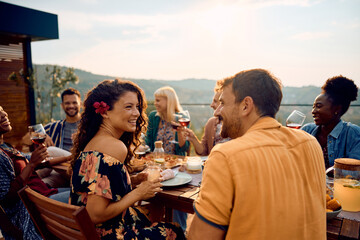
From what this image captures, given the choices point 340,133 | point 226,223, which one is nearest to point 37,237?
point 226,223

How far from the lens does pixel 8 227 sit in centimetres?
183

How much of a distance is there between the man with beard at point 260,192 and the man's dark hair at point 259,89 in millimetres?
147

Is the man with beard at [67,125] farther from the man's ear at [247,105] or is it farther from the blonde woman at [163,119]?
the man's ear at [247,105]

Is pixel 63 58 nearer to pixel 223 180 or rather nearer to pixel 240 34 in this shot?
pixel 240 34

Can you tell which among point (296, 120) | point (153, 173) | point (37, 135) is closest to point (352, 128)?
point (296, 120)

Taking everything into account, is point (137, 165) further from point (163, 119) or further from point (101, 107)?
point (163, 119)

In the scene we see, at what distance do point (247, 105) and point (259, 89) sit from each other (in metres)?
0.09

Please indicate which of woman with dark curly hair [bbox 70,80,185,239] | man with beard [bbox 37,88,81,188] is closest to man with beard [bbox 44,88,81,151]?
man with beard [bbox 37,88,81,188]

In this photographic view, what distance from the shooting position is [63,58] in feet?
51.5

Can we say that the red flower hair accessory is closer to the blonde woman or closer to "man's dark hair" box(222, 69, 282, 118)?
"man's dark hair" box(222, 69, 282, 118)

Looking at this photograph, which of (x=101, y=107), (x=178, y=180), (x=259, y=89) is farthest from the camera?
(x=178, y=180)

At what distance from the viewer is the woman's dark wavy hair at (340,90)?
249 cm

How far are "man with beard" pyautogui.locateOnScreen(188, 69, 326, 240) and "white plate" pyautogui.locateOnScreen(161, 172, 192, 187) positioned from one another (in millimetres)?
939

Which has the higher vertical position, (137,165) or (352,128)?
(352,128)
